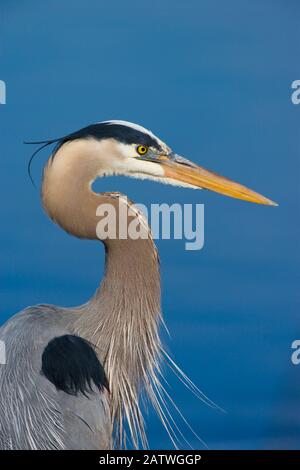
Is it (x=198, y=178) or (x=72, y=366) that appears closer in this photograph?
(x=72, y=366)

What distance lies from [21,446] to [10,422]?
0.07m

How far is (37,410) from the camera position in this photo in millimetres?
2500

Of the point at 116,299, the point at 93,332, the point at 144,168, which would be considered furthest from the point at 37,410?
the point at 144,168

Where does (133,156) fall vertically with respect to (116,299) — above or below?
above

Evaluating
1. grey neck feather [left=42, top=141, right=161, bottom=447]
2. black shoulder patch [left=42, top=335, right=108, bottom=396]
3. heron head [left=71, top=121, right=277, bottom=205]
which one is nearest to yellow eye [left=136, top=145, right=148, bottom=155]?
heron head [left=71, top=121, right=277, bottom=205]

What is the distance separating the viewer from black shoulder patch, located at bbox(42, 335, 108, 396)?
253 centimetres

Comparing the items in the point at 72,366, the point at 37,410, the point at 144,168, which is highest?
the point at 144,168

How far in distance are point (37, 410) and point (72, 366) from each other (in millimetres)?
151

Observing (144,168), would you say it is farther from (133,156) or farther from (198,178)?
(198,178)

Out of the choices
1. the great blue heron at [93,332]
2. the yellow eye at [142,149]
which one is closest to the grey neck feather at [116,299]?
the great blue heron at [93,332]

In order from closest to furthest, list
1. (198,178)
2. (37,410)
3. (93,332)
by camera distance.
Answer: (37,410) < (93,332) < (198,178)

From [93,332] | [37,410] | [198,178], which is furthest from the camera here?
[198,178]

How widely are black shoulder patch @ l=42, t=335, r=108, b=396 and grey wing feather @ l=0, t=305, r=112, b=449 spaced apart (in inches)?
0.7
